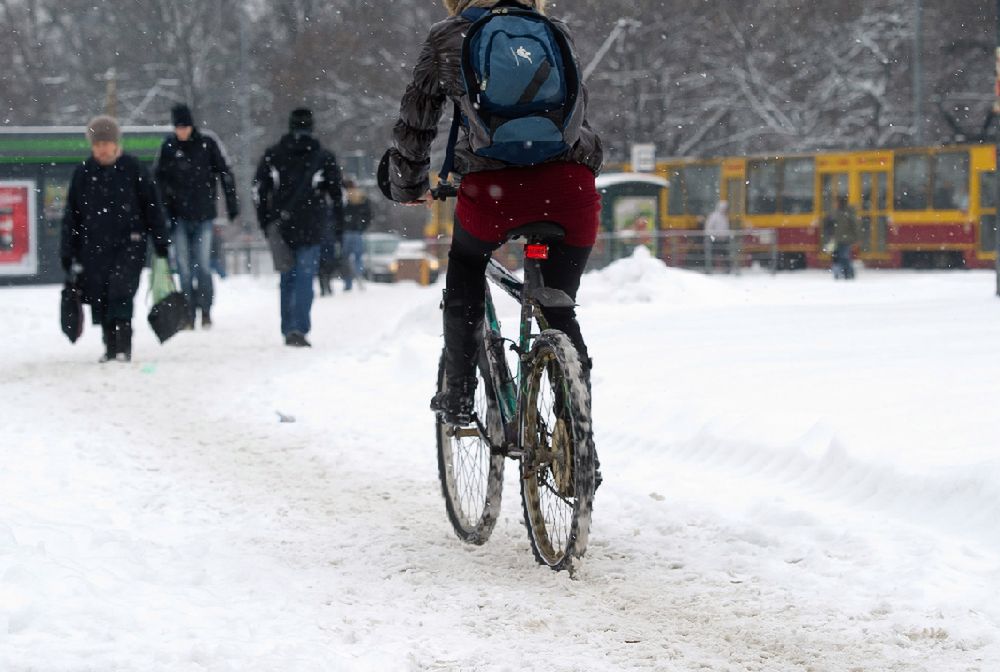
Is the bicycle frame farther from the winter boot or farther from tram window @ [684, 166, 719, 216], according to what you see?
tram window @ [684, 166, 719, 216]

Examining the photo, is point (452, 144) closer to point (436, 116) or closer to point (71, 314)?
point (436, 116)

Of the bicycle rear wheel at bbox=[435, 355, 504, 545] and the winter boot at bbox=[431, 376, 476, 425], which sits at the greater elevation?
the winter boot at bbox=[431, 376, 476, 425]

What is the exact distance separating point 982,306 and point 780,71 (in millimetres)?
33524

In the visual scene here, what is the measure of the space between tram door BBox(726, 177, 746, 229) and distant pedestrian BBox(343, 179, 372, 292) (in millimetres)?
14559

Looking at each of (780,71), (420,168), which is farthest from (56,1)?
(420,168)

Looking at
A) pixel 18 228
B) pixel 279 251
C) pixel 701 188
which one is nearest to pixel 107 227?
pixel 279 251

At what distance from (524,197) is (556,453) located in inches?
29.1

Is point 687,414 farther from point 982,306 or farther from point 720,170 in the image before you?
point 720,170

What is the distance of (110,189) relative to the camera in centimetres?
1111

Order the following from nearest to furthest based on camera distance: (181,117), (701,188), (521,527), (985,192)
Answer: (521,527) → (181,117) → (985,192) → (701,188)

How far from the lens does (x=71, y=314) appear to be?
10.9 m

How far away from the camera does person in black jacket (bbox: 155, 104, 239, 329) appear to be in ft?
45.8

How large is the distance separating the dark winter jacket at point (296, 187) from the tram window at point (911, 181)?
965 inches

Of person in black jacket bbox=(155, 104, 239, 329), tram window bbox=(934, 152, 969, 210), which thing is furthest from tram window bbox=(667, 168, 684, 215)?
person in black jacket bbox=(155, 104, 239, 329)
